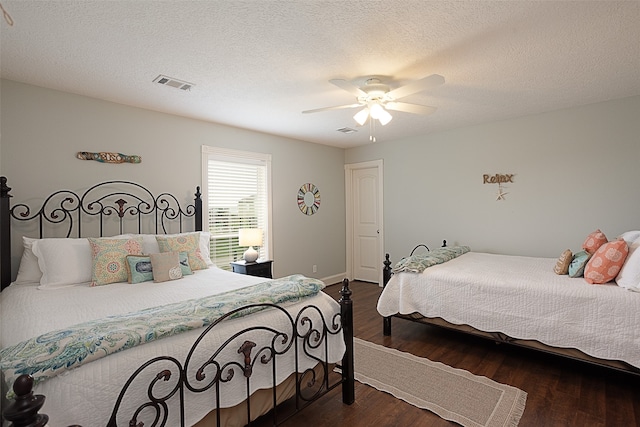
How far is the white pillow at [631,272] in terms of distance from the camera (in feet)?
7.63

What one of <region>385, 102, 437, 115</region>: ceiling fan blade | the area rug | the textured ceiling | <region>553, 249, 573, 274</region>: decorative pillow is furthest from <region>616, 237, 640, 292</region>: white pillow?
<region>385, 102, 437, 115</region>: ceiling fan blade

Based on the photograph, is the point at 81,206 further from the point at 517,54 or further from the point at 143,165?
the point at 517,54

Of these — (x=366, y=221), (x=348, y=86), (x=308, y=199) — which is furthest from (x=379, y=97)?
(x=366, y=221)

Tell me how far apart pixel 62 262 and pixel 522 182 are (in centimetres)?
504

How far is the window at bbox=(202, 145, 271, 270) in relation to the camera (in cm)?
419

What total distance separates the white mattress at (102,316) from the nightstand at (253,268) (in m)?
0.92

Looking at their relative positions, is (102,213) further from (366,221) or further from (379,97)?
(366,221)

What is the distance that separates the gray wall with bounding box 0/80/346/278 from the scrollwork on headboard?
97 millimetres

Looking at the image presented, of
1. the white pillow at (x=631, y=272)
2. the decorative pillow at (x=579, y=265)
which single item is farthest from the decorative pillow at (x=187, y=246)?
the white pillow at (x=631, y=272)

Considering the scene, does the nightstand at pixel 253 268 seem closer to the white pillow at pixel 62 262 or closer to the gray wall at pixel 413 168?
the gray wall at pixel 413 168

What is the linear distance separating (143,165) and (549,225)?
4.88m

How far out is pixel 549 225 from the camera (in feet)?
13.1

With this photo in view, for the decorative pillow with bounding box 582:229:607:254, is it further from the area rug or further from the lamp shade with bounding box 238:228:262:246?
the lamp shade with bounding box 238:228:262:246

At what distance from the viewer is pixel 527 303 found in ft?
8.63
